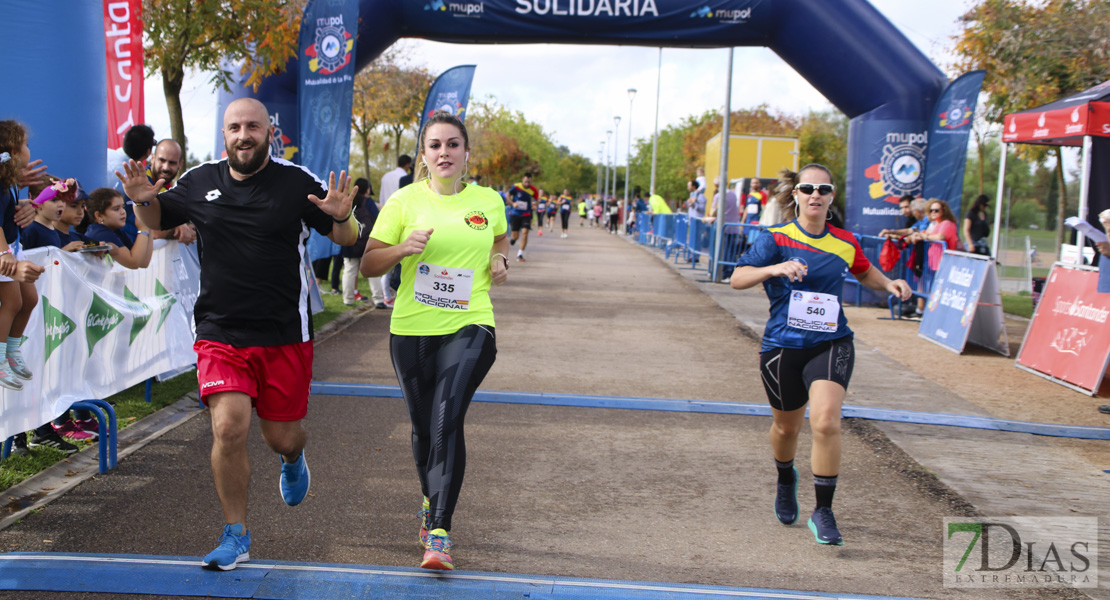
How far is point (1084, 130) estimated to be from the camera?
10039 mm

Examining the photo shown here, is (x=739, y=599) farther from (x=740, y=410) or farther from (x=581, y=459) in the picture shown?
(x=740, y=410)

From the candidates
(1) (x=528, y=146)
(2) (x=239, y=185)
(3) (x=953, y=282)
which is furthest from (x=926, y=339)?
(1) (x=528, y=146)

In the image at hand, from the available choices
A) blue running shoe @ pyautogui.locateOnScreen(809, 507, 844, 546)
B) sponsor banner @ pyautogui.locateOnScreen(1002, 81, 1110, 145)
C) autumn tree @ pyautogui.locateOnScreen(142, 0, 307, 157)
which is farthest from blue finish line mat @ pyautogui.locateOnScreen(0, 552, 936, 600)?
sponsor banner @ pyautogui.locateOnScreen(1002, 81, 1110, 145)

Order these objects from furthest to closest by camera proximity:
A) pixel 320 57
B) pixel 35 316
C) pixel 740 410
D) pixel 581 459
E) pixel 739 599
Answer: pixel 320 57, pixel 740 410, pixel 581 459, pixel 35 316, pixel 739 599

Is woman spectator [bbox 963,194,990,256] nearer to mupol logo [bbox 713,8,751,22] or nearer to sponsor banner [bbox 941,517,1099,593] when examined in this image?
mupol logo [bbox 713,8,751,22]

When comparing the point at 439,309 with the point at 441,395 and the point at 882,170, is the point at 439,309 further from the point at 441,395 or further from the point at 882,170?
the point at 882,170

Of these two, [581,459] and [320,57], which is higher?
[320,57]

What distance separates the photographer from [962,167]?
13.6 m

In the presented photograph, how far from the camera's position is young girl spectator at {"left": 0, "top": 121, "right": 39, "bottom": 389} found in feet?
15.4

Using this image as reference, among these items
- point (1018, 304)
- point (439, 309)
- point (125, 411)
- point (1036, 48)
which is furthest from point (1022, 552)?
point (1036, 48)

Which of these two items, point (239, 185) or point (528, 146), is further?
point (528, 146)

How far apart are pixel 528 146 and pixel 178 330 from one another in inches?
2816

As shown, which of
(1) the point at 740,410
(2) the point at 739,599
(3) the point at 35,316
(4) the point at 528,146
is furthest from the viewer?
(4) the point at 528,146

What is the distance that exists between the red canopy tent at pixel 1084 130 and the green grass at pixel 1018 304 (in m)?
2.24
